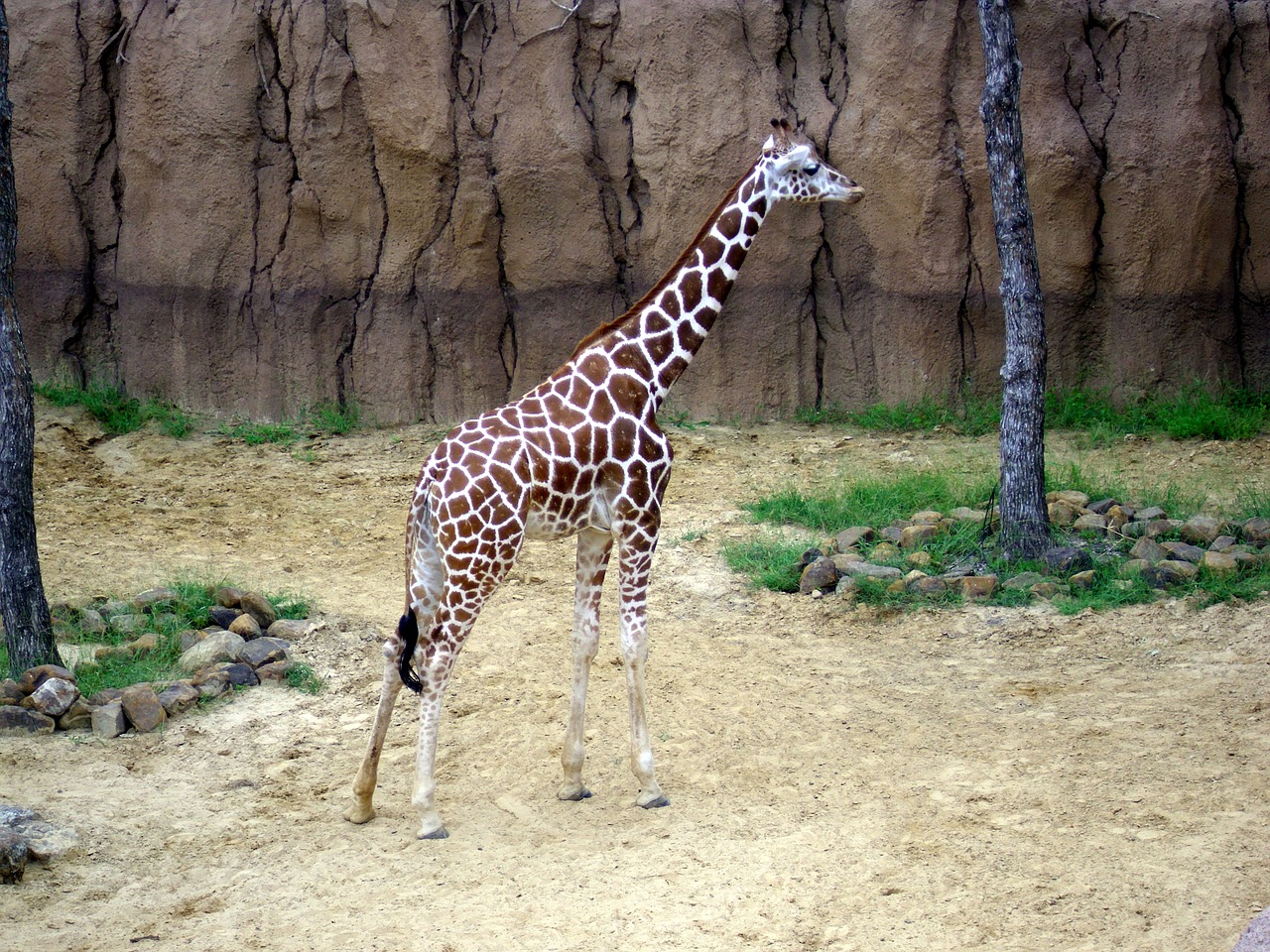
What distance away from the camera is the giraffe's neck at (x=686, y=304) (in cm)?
547

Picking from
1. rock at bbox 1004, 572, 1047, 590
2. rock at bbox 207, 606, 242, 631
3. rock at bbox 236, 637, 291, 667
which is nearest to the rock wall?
rock at bbox 1004, 572, 1047, 590

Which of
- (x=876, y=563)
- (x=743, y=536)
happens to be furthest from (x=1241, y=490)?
(x=743, y=536)

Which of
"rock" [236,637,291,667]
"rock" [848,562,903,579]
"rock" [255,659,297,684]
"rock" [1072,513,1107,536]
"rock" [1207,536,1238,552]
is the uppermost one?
"rock" [1072,513,1107,536]

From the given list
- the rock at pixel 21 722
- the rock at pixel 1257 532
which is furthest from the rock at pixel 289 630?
the rock at pixel 1257 532

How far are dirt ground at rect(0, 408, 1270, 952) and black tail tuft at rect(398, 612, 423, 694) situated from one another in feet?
2.03

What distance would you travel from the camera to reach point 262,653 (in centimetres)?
656

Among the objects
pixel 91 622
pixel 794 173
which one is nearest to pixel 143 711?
pixel 91 622

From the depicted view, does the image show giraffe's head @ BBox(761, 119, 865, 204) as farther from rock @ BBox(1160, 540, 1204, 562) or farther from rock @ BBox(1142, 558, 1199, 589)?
rock @ BBox(1160, 540, 1204, 562)

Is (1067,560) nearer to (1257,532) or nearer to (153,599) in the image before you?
(1257,532)

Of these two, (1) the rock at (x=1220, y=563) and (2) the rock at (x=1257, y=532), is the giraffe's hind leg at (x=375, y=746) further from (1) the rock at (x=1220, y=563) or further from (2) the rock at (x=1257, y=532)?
(2) the rock at (x=1257, y=532)

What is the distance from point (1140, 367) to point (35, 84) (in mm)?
9307

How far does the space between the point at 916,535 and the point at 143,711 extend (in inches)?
175

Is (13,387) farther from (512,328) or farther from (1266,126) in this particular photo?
(1266,126)

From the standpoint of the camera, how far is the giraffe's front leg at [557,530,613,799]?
535 cm
